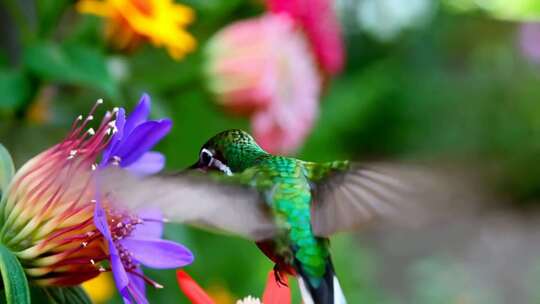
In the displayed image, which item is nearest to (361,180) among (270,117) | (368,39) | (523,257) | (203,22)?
(270,117)

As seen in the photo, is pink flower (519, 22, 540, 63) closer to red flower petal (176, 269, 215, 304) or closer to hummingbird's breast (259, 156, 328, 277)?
hummingbird's breast (259, 156, 328, 277)

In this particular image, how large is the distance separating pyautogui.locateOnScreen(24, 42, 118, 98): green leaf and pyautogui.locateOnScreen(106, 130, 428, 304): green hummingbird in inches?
12.4

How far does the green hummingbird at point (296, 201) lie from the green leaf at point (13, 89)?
13.6 inches

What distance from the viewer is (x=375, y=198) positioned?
2.32 ft

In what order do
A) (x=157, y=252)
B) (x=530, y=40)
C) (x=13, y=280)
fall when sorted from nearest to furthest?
(x=13, y=280) < (x=157, y=252) < (x=530, y=40)

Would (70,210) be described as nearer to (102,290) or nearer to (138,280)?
(138,280)

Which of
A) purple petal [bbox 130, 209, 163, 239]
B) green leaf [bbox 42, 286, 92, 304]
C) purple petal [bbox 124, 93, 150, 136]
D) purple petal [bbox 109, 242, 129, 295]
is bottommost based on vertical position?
green leaf [bbox 42, 286, 92, 304]

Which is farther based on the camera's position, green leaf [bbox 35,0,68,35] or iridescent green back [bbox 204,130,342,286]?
green leaf [bbox 35,0,68,35]

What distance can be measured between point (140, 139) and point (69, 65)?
39 centimetres

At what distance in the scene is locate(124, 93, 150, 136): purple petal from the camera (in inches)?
23.6

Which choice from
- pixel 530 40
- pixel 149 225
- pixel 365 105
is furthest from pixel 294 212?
pixel 530 40

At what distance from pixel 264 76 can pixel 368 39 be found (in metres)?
1.63

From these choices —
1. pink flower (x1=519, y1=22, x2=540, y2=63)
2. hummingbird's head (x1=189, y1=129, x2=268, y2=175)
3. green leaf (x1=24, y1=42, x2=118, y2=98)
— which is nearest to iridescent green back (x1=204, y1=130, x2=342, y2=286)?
hummingbird's head (x1=189, y1=129, x2=268, y2=175)

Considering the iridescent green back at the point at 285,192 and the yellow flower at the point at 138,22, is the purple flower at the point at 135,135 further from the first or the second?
the yellow flower at the point at 138,22
